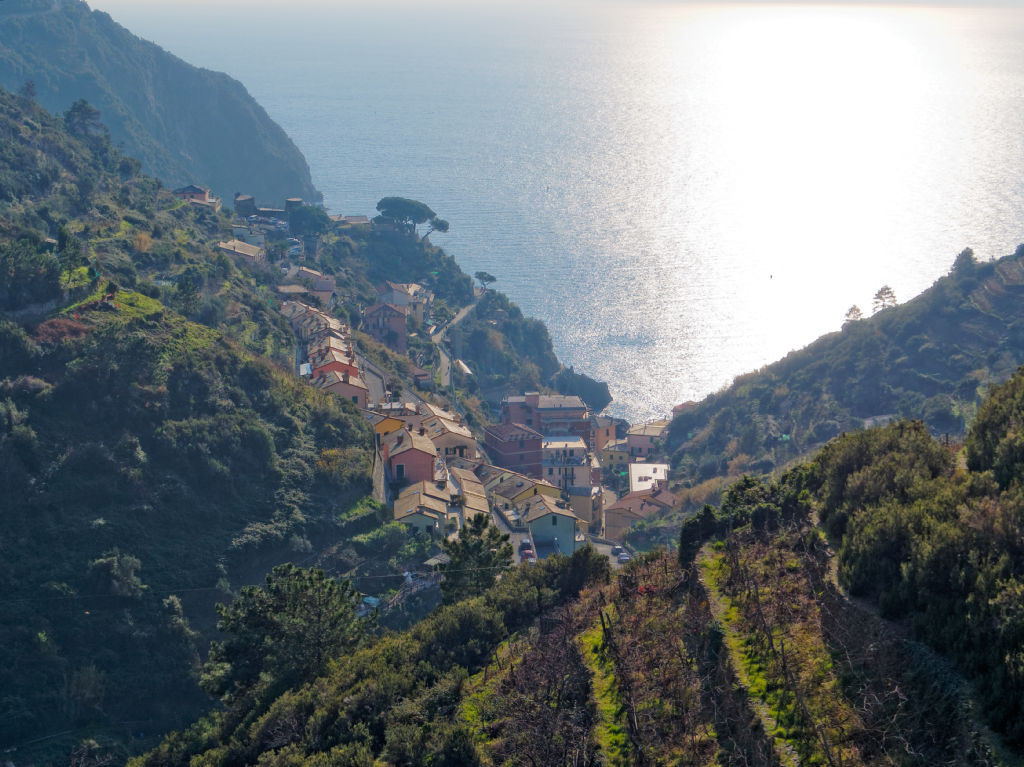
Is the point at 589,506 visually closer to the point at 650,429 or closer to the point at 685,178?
the point at 650,429

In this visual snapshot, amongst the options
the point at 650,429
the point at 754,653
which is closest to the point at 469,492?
the point at 650,429

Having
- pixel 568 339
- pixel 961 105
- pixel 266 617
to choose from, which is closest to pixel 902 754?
pixel 266 617

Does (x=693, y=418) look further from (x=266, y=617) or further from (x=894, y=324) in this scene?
(x=266, y=617)

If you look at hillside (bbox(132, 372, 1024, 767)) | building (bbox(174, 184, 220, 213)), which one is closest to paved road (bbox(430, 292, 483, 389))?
building (bbox(174, 184, 220, 213))

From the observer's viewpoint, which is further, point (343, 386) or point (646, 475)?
point (646, 475)

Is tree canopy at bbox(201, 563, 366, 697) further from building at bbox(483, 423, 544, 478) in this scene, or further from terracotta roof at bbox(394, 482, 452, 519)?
building at bbox(483, 423, 544, 478)
